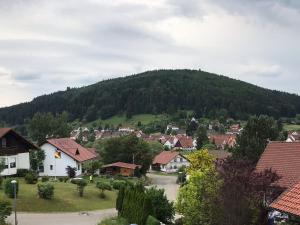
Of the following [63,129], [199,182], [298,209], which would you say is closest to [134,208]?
[199,182]

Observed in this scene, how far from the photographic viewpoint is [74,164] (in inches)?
2746

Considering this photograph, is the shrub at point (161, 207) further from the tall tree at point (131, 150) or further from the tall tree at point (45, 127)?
the tall tree at point (45, 127)

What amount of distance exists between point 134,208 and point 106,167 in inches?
2174

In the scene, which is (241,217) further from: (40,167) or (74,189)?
(40,167)

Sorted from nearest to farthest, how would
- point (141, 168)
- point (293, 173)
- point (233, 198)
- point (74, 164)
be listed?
point (233, 198) < point (293, 173) < point (74, 164) < point (141, 168)

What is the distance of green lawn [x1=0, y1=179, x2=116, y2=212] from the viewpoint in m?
40.4

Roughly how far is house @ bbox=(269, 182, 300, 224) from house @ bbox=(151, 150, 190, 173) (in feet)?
318

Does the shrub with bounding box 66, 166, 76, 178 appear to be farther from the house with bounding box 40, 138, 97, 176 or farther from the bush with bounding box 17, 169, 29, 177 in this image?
the bush with bounding box 17, 169, 29, 177

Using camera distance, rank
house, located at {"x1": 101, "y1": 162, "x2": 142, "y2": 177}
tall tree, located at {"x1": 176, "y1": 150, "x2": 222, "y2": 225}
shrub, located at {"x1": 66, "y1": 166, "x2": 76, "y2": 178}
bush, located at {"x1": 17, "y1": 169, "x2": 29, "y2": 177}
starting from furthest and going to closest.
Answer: house, located at {"x1": 101, "y1": 162, "x2": 142, "y2": 177} → shrub, located at {"x1": 66, "y1": 166, "x2": 76, "y2": 178} → bush, located at {"x1": 17, "y1": 169, "x2": 29, "y2": 177} → tall tree, located at {"x1": 176, "y1": 150, "x2": 222, "y2": 225}

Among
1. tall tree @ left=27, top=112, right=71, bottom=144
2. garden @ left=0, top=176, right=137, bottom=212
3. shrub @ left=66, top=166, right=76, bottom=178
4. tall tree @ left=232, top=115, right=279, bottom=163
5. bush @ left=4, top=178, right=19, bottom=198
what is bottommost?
garden @ left=0, top=176, right=137, bottom=212

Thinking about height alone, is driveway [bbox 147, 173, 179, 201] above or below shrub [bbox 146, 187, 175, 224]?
below

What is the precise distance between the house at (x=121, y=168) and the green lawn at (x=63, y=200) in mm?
32106

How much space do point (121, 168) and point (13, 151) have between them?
28482 mm

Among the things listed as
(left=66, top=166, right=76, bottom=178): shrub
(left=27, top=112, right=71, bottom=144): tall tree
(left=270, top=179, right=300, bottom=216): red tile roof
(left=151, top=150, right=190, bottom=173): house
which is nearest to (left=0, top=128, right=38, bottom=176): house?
(left=66, top=166, right=76, bottom=178): shrub
